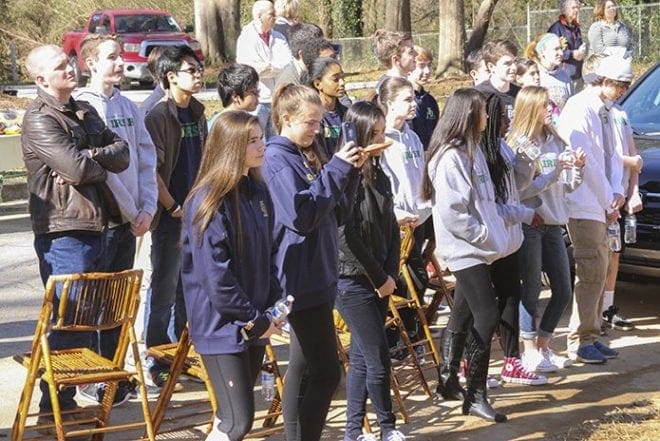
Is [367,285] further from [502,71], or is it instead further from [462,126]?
[502,71]

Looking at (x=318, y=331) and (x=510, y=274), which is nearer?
(x=318, y=331)

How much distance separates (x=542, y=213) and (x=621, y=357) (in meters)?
1.37

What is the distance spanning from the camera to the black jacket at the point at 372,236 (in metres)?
5.88

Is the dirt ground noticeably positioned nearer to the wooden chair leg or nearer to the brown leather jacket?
the wooden chair leg

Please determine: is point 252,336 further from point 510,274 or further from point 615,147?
point 615,147

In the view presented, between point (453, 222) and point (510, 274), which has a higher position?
point (453, 222)

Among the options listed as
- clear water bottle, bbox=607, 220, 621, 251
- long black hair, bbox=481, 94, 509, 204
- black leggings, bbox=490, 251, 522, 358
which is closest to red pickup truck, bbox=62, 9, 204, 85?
clear water bottle, bbox=607, 220, 621, 251

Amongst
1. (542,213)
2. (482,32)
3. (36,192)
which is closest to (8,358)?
(36,192)

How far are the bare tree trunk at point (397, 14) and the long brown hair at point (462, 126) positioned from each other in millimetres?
21086

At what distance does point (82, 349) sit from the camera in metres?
5.99

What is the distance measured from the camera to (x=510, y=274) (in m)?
7.05

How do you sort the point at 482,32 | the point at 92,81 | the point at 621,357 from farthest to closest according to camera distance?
the point at 482,32
the point at 621,357
the point at 92,81

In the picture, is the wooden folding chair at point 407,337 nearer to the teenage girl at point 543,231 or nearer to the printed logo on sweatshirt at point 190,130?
the teenage girl at point 543,231

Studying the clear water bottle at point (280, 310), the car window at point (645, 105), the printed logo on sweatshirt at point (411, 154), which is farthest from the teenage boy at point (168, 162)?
the car window at point (645, 105)
